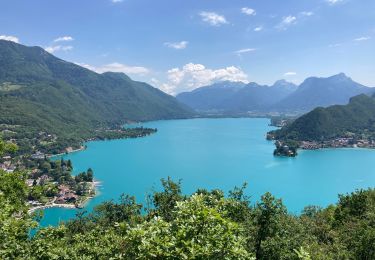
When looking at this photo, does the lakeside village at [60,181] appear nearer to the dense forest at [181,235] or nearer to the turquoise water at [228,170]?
the turquoise water at [228,170]

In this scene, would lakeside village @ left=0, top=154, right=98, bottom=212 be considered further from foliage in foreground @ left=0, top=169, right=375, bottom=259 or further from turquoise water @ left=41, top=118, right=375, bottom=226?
foliage in foreground @ left=0, top=169, right=375, bottom=259

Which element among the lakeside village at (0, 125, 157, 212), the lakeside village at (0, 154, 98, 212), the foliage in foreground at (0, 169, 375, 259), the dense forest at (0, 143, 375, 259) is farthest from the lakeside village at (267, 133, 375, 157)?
the dense forest at (0, 143, 375, 259)

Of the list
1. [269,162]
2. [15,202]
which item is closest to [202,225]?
[15,202]

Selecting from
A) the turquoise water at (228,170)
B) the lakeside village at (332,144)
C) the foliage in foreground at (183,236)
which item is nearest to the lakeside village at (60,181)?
the turquoise water at (228,170)

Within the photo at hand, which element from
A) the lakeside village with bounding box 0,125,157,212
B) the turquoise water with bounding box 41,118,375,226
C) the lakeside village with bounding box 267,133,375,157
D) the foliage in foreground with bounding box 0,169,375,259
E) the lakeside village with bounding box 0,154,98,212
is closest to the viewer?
the foliage in foreground with bounding box 0,169,375,259

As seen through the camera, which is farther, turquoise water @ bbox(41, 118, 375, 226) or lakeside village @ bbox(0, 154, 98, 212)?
turquoise water @ bbox(41, 118, 375, 226)

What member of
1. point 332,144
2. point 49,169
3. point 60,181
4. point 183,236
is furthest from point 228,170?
point 183,236

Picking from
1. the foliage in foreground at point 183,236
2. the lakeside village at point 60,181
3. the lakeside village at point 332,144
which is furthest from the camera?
the lakeside village at point 332,144

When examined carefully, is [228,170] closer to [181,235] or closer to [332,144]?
[332,144]

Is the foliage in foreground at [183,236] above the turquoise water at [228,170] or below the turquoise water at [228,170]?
above
